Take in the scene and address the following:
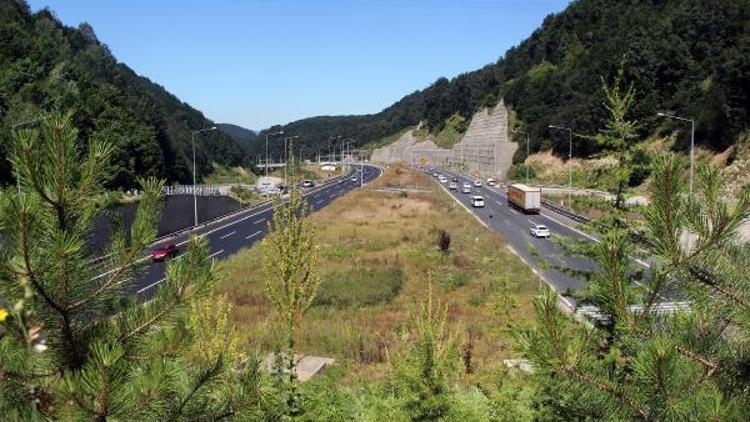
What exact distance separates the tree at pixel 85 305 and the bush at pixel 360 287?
75.1ft

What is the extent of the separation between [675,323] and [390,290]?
84.0 feet

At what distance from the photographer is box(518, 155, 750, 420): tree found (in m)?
3.54

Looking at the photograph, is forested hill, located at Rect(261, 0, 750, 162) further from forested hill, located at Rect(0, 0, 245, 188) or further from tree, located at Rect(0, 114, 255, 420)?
forested hill, located at Rect(0, 0, 245, 188)

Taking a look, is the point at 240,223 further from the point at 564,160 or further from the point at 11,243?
the point at 11,243

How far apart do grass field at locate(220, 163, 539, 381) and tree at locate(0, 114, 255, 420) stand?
0.51 metres

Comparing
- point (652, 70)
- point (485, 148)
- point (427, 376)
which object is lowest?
point (427, 376)

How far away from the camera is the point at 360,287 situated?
1194 inches

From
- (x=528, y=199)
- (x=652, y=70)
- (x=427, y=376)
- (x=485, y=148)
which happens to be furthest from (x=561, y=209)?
(x=485, y=148)

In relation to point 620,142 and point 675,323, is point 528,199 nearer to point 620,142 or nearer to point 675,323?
point 620,142

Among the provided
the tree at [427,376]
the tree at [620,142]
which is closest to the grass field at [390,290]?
the tree at [427,376]

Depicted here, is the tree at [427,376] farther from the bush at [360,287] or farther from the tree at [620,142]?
the bush at [360,287]

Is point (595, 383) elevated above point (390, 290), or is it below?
above

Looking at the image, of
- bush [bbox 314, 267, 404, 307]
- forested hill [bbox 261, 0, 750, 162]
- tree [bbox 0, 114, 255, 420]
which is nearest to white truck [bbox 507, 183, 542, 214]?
forested hill [bbox 261, 0, 750, 162]

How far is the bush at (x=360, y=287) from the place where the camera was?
27.8 metres
